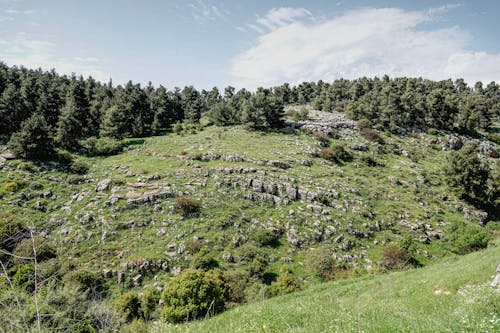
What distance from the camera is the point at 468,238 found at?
2822 cm

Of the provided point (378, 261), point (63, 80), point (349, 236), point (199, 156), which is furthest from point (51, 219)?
point (63, 80)

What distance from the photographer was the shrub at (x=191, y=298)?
64.4 feet

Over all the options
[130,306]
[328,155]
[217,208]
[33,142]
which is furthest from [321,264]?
[33,142]

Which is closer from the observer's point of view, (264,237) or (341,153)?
(264,237)

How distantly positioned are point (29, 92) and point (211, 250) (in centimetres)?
7288

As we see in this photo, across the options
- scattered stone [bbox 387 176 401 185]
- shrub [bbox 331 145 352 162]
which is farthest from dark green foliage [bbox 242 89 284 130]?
scattered stone [bbox 387 176 401 185]

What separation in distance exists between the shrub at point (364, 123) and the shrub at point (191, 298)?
63.5 meters

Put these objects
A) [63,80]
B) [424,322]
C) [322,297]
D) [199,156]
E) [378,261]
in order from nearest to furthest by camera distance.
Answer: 1. [424,322]
2. [322,297]
3. [378,261]
4. [199,156]
5. [63,80]

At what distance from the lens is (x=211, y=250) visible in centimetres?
2978

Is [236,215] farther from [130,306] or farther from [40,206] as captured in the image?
[40,206]

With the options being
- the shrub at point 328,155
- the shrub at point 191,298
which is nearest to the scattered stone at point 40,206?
the shrub at point 191,298

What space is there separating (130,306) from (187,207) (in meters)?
14.5

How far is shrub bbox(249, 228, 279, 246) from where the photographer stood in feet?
102

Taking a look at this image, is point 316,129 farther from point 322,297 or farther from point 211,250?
point 322,297
